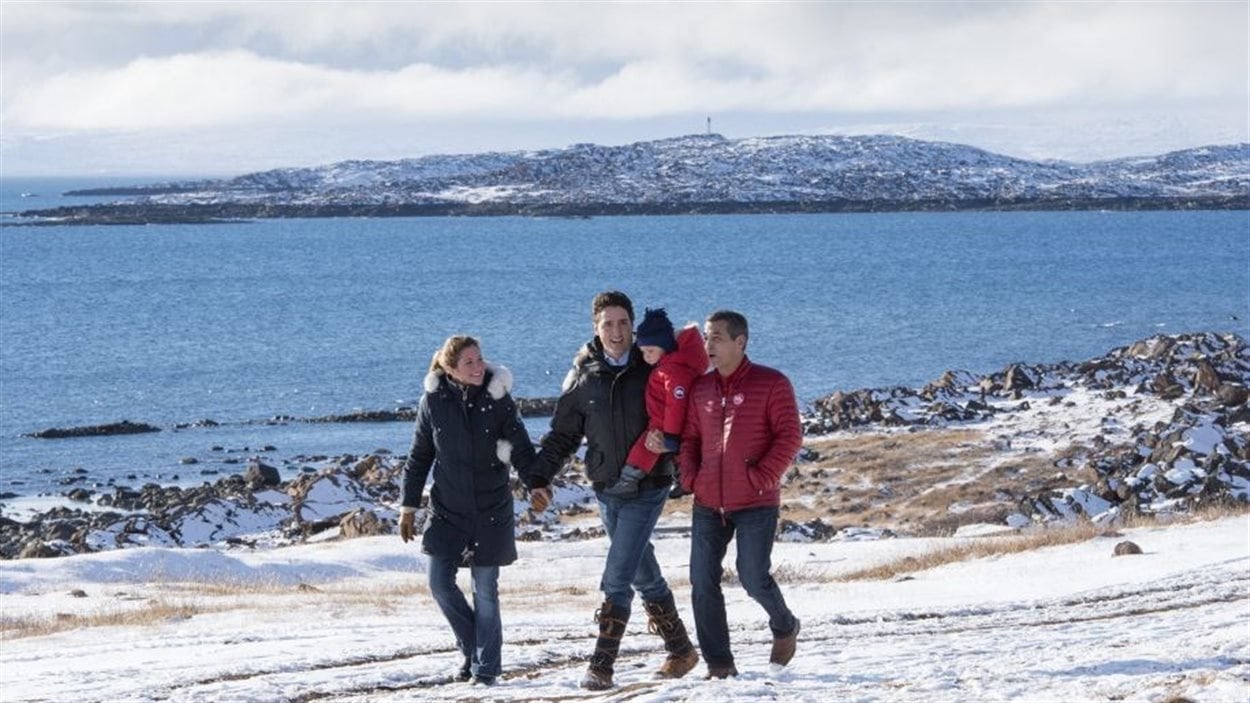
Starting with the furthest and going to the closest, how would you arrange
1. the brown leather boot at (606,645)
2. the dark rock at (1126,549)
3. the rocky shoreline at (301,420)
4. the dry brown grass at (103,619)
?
the rocky shoreline at (301,420) → the dark rock at (1126,549) → the dry brown grass at (103,619) → the brown leather boot at (606,645)

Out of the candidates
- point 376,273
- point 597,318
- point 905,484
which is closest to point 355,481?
point 905,484

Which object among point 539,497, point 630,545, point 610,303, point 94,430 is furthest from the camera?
point 94,430

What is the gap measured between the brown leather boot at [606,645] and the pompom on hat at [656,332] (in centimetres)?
155

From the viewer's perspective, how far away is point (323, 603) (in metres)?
16.5

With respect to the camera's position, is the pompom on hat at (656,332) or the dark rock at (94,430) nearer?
the pompom on hat at (656,332)

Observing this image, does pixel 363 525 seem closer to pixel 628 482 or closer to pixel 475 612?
pixel 475 612

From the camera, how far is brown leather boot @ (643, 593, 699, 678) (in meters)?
9.71

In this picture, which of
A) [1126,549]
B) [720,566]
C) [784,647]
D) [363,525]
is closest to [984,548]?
[1126,549]

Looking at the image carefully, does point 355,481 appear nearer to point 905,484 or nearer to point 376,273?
point 905,484

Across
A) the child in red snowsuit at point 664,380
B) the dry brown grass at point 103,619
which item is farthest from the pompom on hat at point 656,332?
the dry brown grass at point 103,619

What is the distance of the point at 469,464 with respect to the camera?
9.77 meters

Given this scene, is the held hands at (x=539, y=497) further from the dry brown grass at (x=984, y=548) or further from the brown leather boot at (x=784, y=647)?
the dry brown grass at (x=984, y=548)

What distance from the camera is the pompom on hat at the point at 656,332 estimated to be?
9.16 metres

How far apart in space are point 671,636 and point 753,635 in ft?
9.50
